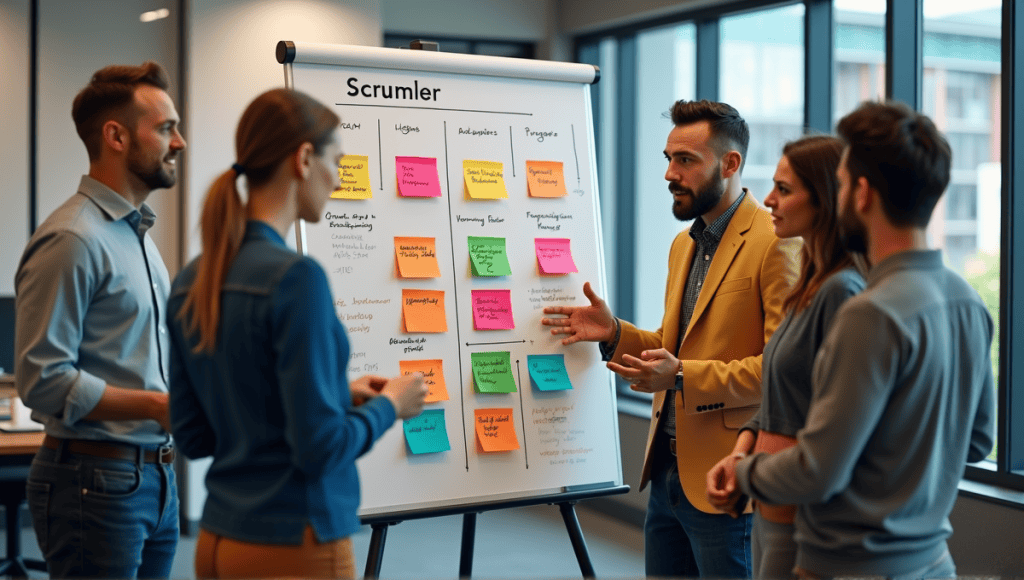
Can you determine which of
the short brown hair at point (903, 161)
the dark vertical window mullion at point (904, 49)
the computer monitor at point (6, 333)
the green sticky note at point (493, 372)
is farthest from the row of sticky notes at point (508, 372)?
the computer monitor at point (6, 333)

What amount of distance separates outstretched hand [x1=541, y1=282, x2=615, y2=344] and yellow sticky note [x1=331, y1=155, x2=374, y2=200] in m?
0.57

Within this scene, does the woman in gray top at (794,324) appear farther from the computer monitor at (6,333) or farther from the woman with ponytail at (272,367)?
the computer monitor at (6,333)

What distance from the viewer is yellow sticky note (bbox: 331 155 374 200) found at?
7.56 ft

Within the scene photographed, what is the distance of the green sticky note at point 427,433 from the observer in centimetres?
230

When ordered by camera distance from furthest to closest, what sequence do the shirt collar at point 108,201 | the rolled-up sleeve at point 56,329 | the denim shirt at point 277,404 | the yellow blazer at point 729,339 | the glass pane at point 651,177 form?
the glass pane at point 651,177
the yellow blazer at point 729,339
the shirt collar at point 108,201
the rolled-up sleeve at point 56,329
the denim shirt at point 277,404

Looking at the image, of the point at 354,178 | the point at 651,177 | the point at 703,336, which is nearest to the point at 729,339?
the point at 703,336

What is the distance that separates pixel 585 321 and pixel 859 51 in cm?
225

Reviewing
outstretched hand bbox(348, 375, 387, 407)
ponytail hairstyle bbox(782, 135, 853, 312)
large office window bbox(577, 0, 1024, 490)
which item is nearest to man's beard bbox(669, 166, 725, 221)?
large office window bbox(577, 0, 1024, 490)

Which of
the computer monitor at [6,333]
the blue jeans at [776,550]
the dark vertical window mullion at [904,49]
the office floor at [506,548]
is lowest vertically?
the office floor at [506,548]

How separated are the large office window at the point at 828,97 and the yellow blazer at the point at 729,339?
30 centimetres

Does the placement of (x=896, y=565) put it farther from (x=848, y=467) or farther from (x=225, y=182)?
(x=225, y=182)

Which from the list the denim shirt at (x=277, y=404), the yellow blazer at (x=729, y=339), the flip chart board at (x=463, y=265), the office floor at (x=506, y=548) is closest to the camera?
the denim shirt at (x=277, y=404)

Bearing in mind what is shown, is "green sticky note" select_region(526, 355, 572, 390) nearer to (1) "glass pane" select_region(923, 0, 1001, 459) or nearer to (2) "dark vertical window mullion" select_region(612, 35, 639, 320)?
(1) "glass pane" select_region(923, 0, 1001, 459)

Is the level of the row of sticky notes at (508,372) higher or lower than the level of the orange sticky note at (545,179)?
lower
